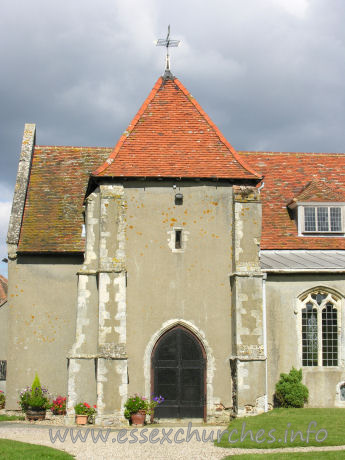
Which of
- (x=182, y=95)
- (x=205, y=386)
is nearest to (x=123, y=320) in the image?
(x=205, y=386)

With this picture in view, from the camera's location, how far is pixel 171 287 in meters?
20.5

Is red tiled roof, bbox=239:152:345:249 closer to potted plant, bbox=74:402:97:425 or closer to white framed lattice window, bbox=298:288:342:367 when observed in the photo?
white framed lattice window, bbox=298:288:342:367

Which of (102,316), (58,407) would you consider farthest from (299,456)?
(58,407)

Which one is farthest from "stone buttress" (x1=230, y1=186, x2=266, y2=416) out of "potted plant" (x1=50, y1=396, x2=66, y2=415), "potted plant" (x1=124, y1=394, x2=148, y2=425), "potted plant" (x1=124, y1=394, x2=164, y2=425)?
"potted plant" (x1=50, y1=396, x2=66, y2=415)

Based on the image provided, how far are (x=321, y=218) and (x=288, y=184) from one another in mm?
2802

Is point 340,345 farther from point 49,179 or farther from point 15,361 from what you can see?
point 49,179

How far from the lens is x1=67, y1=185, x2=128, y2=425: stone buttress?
62.7ft

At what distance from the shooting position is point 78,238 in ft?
78.3

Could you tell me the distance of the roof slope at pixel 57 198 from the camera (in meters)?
23.7

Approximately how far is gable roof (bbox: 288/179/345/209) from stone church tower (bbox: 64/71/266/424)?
385 cm

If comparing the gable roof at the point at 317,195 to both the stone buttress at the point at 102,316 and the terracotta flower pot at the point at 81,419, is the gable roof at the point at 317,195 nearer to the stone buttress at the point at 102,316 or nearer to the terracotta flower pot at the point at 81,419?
the stone buttress at the point at 102,316

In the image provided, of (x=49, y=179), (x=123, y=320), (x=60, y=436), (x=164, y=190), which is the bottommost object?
(x=60, y=436)

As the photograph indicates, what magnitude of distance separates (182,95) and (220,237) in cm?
615

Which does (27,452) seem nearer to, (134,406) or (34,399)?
(134,406)
